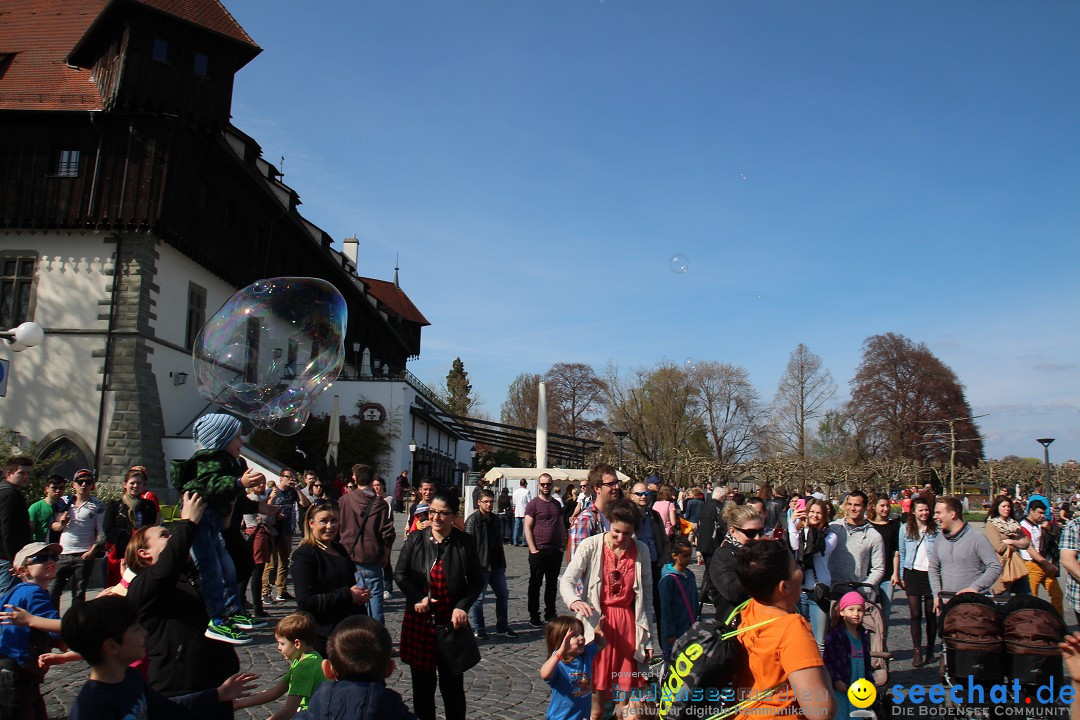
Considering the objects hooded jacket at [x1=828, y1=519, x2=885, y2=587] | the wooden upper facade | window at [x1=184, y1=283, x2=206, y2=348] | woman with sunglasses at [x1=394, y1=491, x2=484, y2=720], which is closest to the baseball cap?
woman with sunglasses at [x1=394, y1=491, x2=484, y2=720]

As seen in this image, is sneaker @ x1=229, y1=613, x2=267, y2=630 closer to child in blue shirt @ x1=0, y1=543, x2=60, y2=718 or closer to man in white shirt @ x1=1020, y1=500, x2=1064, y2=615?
child in blue shirt @ x1=0, y1=543, x2=60, y2=718

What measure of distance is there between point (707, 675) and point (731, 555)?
8.18ft

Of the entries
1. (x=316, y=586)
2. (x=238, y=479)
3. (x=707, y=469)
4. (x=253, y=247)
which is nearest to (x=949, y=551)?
(x=316, y=586)

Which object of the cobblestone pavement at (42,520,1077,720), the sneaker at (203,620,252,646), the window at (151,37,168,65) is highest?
the window at (151,37,168,65)

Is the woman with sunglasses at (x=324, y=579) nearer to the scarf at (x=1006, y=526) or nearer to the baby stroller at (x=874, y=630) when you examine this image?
the baby stroller at (x=874, y=630)

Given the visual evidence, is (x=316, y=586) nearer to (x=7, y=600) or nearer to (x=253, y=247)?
(x=7, y=600)

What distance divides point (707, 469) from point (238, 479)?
109ft

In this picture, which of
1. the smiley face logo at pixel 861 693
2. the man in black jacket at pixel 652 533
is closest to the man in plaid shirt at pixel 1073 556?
the smiley face logo at pixel 861 693

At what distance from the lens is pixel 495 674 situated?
750cm

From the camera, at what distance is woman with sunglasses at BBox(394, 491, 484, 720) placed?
5.18 metres

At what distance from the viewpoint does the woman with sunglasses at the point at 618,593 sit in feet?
17.5

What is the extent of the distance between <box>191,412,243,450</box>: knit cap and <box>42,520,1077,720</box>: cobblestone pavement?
4.52 ft

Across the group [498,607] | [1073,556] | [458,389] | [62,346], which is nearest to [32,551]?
[498,607]

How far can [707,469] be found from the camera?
35.8 metres
